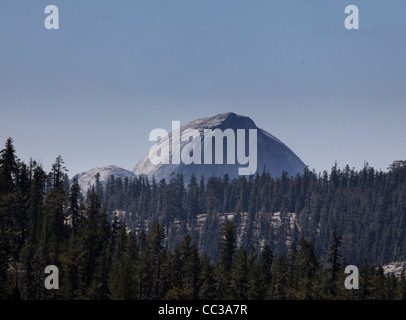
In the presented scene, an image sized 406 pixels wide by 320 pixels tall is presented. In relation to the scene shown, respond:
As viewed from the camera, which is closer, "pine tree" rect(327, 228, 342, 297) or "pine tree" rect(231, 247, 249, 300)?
"pine tree" rect(231, 247, 249, 300)

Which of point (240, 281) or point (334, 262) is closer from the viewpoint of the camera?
point (240, 281)

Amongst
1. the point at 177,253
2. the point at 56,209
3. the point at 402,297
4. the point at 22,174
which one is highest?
the point at 22,174

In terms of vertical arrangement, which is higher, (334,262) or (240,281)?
(334,262)

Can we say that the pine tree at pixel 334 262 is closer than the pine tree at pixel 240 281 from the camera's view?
No

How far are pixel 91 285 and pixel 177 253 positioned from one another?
1712cm

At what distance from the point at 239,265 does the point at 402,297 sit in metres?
29.2

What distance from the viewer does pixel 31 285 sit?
3282 inches

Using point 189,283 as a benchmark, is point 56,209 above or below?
above

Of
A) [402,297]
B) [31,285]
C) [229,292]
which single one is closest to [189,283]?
[229,292]

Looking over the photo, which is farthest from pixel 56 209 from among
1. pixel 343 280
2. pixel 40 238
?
pixel 343 280
